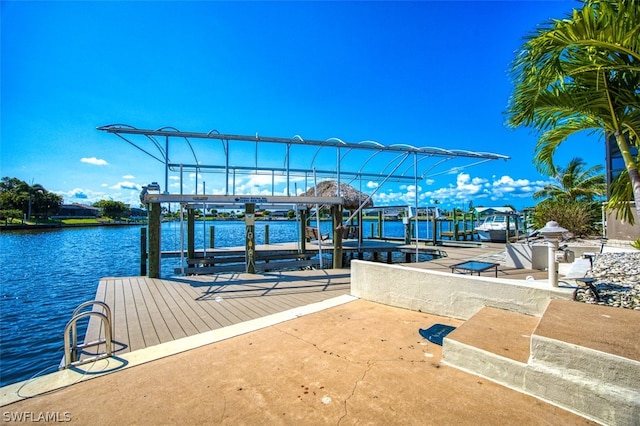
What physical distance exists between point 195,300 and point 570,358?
649 cm

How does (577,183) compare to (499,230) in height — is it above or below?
above

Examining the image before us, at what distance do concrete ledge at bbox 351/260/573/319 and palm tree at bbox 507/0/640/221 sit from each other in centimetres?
177

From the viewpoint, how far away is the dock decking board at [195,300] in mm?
4648

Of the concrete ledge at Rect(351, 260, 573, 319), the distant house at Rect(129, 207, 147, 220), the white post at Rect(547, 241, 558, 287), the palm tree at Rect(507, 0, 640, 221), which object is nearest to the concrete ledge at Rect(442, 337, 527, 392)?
the concrete ledge at Rect(351, 260, 573, 319)

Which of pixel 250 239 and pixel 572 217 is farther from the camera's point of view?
pixel 572 217

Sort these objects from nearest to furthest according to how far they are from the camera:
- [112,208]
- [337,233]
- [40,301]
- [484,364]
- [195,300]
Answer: [484,364] → [195,300] → [40,301] → [337,233] → [112,208]

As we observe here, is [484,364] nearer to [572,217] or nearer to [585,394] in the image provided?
[585,394]

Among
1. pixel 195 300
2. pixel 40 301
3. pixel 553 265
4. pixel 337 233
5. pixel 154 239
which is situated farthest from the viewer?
pixel 337 233

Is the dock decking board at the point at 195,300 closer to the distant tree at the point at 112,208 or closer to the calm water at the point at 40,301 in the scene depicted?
the calm water at the point at 40,301

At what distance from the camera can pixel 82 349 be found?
159 inches

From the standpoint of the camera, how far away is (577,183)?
20.9m

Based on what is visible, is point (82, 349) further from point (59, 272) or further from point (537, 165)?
point (59, 272)

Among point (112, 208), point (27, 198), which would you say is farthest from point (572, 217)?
point (112, 208)

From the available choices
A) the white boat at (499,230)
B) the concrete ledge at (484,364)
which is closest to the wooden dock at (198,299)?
the concrete ledge at (484,364)
